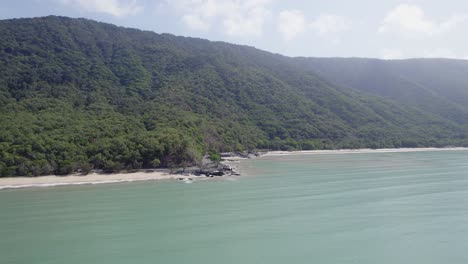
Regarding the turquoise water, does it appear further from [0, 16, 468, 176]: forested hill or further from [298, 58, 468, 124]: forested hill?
[298, 58, 468, 124]: forested hill

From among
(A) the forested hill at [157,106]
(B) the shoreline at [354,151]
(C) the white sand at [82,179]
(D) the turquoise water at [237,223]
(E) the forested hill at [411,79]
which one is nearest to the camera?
(D) the turquoise water at [237,223]

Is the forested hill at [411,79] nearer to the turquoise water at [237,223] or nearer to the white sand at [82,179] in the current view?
the turquoise water at [237,223]

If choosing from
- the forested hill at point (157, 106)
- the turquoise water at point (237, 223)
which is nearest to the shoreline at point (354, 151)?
the forested hill at point (157, 106)

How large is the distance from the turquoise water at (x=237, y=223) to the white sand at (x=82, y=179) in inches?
103

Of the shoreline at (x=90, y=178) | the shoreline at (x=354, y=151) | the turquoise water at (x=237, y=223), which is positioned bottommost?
the shoreline at (x=354, y=151)

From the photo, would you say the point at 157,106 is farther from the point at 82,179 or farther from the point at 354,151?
the point at 354,151

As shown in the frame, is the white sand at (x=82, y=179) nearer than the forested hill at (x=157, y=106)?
Yes

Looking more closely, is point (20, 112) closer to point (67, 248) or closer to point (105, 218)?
point (105, 218)

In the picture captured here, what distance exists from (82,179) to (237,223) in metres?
21.7

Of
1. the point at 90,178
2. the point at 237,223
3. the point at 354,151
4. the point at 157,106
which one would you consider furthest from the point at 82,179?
the point at 354,151

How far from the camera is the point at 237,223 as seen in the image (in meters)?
21.7

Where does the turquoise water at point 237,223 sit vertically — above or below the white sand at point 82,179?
below

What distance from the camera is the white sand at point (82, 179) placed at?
35.2 metres

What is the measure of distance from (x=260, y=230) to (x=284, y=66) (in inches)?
4498
